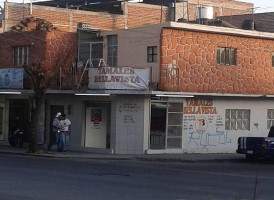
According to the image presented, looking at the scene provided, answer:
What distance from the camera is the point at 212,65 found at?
111 feet

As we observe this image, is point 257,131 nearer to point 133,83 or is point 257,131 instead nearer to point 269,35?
point 269,35

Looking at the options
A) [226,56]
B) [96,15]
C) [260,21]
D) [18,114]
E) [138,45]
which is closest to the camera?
[138,45]

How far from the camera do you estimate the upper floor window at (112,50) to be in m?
34.0

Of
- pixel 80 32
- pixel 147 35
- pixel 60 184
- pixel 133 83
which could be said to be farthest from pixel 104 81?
pixel 60 184

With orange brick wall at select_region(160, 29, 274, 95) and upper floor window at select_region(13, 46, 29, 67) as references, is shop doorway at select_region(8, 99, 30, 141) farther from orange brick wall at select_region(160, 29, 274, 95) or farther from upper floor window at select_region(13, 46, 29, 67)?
orange brick wall at select_region(160, 29, 274, 95)

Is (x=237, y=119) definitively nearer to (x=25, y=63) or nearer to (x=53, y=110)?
(x=53, y=110)

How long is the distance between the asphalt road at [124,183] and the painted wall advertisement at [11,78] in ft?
35.6

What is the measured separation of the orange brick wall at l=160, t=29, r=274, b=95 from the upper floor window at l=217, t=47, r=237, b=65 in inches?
8.9

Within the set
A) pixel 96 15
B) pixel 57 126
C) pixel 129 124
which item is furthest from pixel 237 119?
pixel 96 15

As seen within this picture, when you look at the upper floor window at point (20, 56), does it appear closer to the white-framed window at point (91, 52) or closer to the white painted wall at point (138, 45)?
the white-framed window at point (91, 52)

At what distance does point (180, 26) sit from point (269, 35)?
667cm

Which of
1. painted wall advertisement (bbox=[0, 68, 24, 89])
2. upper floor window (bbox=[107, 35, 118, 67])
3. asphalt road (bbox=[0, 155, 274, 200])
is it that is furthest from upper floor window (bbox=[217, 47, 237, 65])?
painted wall advertisement (bbox=[0, 68, 24, 89])

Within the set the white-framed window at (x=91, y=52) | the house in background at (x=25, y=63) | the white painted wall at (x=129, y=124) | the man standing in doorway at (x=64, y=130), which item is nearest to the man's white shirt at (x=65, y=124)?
the man standing in doorway at (x=64, y=130)

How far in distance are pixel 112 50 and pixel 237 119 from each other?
783 cm
